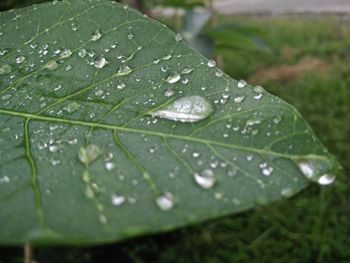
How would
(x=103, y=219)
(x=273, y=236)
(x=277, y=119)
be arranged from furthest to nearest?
(x=273, y=236) < (x=277, y=119) < (x=103, y=219)

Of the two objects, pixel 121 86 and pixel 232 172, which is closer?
pixel 232 172

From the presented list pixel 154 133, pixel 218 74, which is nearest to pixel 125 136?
pixel 154 133

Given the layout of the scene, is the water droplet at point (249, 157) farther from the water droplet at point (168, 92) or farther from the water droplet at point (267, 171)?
the water droplet at point (168, 92)

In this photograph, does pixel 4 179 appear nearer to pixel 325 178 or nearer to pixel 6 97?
pixel 6 97

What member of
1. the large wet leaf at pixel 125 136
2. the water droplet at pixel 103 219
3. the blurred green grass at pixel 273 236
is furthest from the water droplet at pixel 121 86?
the blurred green grass at pixel 273 236

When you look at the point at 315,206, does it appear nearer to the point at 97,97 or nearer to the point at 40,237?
the point at 97,97

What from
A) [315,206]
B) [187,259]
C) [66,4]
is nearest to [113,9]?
[66,4]

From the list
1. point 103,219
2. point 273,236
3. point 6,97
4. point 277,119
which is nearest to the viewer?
point 103,219
